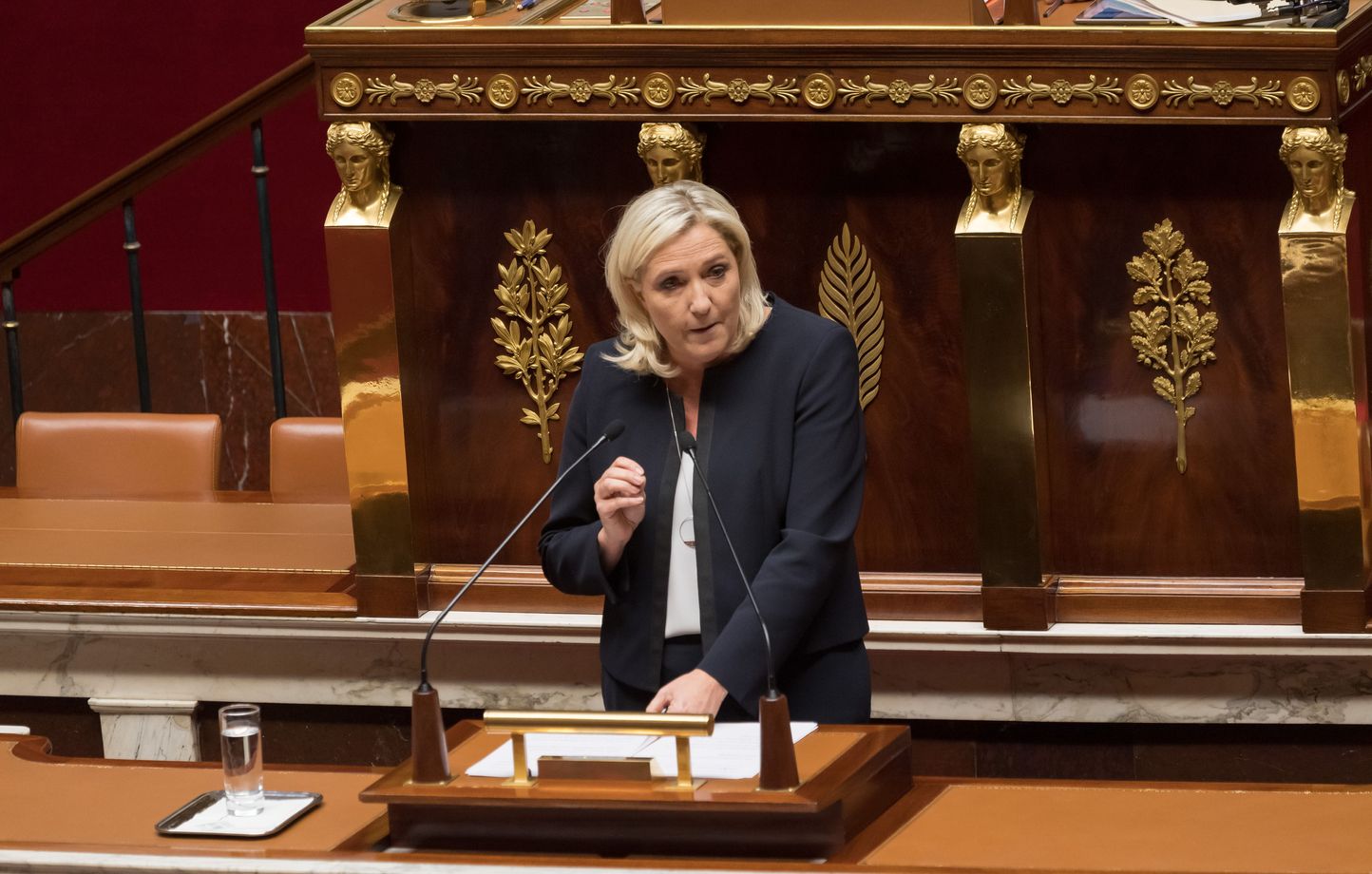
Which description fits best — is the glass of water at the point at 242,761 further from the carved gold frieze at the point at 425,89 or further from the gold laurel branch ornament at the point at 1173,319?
the gold laurel branch ornament at the point at 1173,319

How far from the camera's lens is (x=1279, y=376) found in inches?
145

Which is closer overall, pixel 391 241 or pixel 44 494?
pixel 391 241

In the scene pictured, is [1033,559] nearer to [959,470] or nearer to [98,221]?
[959,470]

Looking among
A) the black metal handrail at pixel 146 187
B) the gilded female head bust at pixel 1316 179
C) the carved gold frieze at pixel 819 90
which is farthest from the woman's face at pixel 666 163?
the black metal handrail at pixel 146 187

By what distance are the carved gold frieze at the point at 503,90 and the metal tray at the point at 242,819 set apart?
150cm

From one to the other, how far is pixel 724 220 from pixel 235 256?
12.6 feet

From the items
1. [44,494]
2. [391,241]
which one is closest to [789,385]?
[391,241]

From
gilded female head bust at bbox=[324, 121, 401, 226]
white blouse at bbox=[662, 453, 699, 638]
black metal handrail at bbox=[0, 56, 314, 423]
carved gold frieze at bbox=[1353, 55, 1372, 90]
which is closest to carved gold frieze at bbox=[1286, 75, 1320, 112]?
carved gold frieze at bbox=[1353, 55, 1372, 90]

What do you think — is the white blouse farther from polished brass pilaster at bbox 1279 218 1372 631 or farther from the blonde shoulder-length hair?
polished brass pilaster at bbox 1279 218 1372 631

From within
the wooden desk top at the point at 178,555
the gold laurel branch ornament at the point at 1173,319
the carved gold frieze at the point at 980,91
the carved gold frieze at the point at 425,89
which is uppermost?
the carved gold frieze at the point at 425,89

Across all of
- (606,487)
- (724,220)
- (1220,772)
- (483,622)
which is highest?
(724,220)

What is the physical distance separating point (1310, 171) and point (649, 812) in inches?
64.8

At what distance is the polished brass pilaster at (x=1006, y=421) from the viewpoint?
368 centimetres

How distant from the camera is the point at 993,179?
3.66 meters
